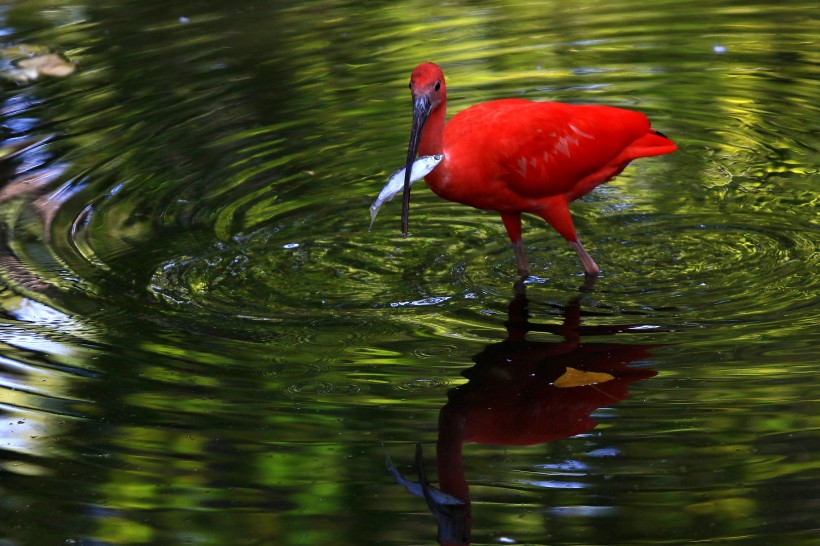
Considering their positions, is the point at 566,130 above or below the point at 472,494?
above

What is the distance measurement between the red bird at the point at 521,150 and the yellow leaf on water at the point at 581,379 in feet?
3.56

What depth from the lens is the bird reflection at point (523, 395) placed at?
4.50m

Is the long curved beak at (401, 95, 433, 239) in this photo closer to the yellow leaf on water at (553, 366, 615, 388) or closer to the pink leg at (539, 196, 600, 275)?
the pink leg at (539, 196, 600, 275)

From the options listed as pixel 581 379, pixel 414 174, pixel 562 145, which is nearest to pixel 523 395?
pixel 581 379

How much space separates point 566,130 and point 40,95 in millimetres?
5091

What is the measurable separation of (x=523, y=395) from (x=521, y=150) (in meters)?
1.41

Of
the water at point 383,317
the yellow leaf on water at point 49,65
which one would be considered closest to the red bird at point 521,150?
the water at point 383,317

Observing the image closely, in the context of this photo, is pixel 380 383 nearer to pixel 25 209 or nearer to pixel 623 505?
pixel 623 505

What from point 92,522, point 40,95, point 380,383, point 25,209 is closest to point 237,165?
point 25,209

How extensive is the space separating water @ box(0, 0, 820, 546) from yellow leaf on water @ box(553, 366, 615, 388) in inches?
0.5

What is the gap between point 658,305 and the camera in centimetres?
579

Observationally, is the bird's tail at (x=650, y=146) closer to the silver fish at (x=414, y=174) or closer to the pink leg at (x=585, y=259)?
the pink leg at (x=585, y=259)

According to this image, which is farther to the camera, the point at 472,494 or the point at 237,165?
the point at 237,165

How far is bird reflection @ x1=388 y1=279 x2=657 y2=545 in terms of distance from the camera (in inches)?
177
